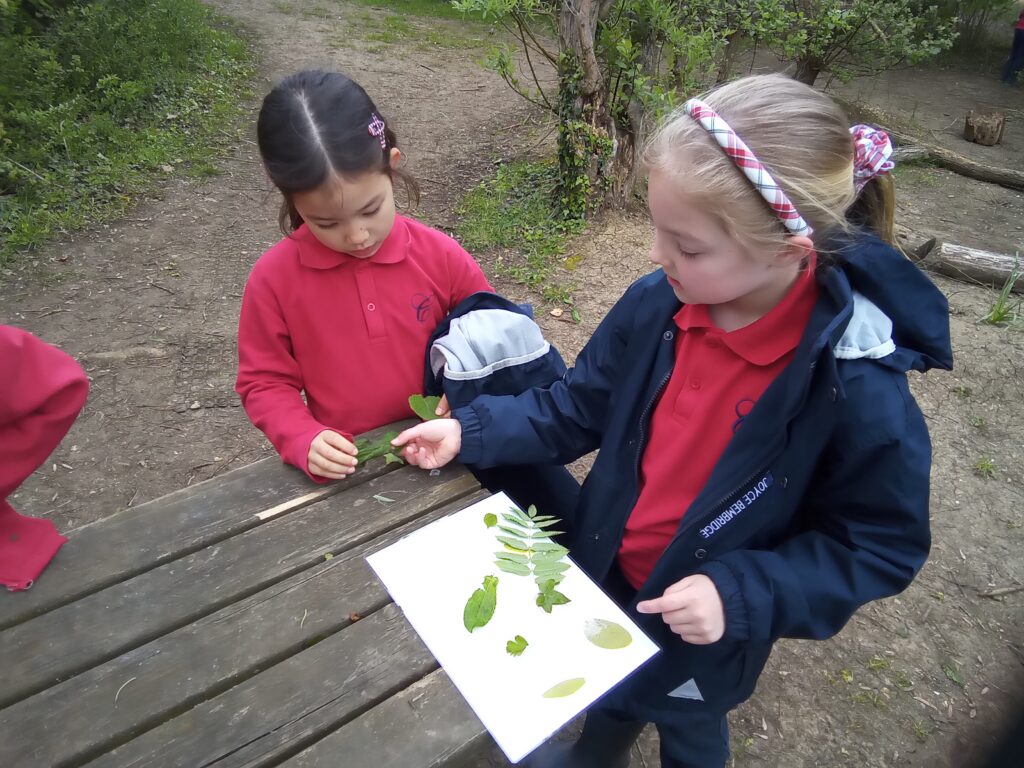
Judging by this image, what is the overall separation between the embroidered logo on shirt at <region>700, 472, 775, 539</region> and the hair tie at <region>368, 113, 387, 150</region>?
121cm

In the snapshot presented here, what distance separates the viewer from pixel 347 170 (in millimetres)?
1536

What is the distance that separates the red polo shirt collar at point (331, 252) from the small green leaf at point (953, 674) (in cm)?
241

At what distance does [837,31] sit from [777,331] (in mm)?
6398

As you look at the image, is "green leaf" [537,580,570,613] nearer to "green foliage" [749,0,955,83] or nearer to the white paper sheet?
the white paper sheet

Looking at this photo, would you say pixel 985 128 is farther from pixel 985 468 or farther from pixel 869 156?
pixel 869 156

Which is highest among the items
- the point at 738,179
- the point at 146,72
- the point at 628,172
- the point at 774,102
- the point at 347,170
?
the point at 774,102

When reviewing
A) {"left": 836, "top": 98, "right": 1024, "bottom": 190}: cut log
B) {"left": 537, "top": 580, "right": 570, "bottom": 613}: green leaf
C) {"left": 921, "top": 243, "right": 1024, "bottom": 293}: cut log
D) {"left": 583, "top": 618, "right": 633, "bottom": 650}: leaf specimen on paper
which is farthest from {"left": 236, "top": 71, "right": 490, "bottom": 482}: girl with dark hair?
{"left": 836, "top": 98, "right": 1024, "bottom": 190}: cut log

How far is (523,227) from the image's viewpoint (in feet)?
16.3

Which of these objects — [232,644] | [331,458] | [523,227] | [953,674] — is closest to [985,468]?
[953,674]

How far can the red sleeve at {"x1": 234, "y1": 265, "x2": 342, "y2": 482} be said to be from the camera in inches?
65.8

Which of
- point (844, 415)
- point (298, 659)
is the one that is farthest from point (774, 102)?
point (298, 659)

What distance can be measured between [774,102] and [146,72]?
7.12m

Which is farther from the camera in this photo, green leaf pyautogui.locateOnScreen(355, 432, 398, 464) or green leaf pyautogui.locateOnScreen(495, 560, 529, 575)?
green leaf pyautogui.locateOnScreen(355, 432, 398, 464)

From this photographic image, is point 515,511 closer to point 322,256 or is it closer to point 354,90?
point 322,256
